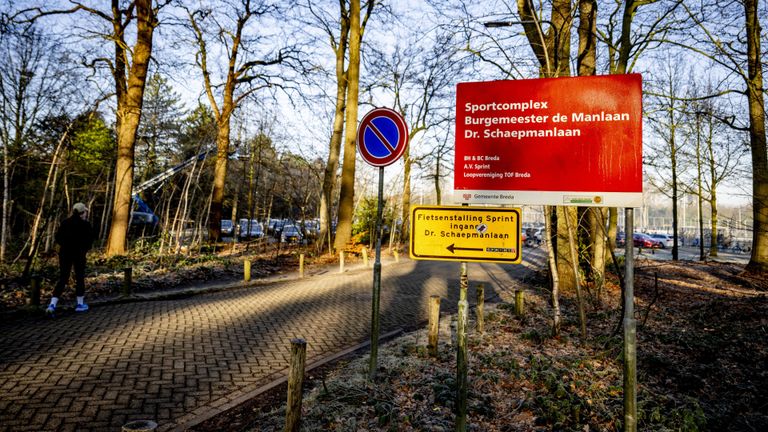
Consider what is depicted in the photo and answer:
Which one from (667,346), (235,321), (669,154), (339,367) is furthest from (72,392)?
(669,154)

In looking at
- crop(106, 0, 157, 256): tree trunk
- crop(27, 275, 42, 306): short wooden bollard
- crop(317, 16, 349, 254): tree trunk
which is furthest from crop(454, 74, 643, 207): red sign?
crop(317, 16, 349, 254): tree trunk

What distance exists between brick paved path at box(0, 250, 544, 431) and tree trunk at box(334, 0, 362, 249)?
27.5ft

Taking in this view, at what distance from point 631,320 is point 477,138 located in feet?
5.48

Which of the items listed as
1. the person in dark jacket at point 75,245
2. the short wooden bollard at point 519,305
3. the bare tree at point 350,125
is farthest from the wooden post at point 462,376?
the bare tree at point 350,125

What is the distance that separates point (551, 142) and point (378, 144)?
2.08m

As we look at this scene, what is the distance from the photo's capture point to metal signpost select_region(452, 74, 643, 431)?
2943 mm

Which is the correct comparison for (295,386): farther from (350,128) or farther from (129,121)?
(350,128)

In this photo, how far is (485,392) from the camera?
434cm

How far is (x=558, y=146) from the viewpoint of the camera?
3.11 meters

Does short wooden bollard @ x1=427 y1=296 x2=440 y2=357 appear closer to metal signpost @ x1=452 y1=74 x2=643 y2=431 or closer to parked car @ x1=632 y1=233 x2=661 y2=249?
metal signpost @ x1=452 y1=74 x2=643 y2=431

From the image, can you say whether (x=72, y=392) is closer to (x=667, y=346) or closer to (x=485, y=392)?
(x=485, y=392)

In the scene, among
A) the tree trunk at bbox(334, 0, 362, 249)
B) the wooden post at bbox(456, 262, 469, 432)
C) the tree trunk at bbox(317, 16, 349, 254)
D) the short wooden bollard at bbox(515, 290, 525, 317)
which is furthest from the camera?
the tree trunk at bbox(317, 16, 349, 254)

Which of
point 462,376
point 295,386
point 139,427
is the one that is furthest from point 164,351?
point 462,376

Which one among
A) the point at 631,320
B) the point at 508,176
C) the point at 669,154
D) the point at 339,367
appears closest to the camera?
the point at 631,320
